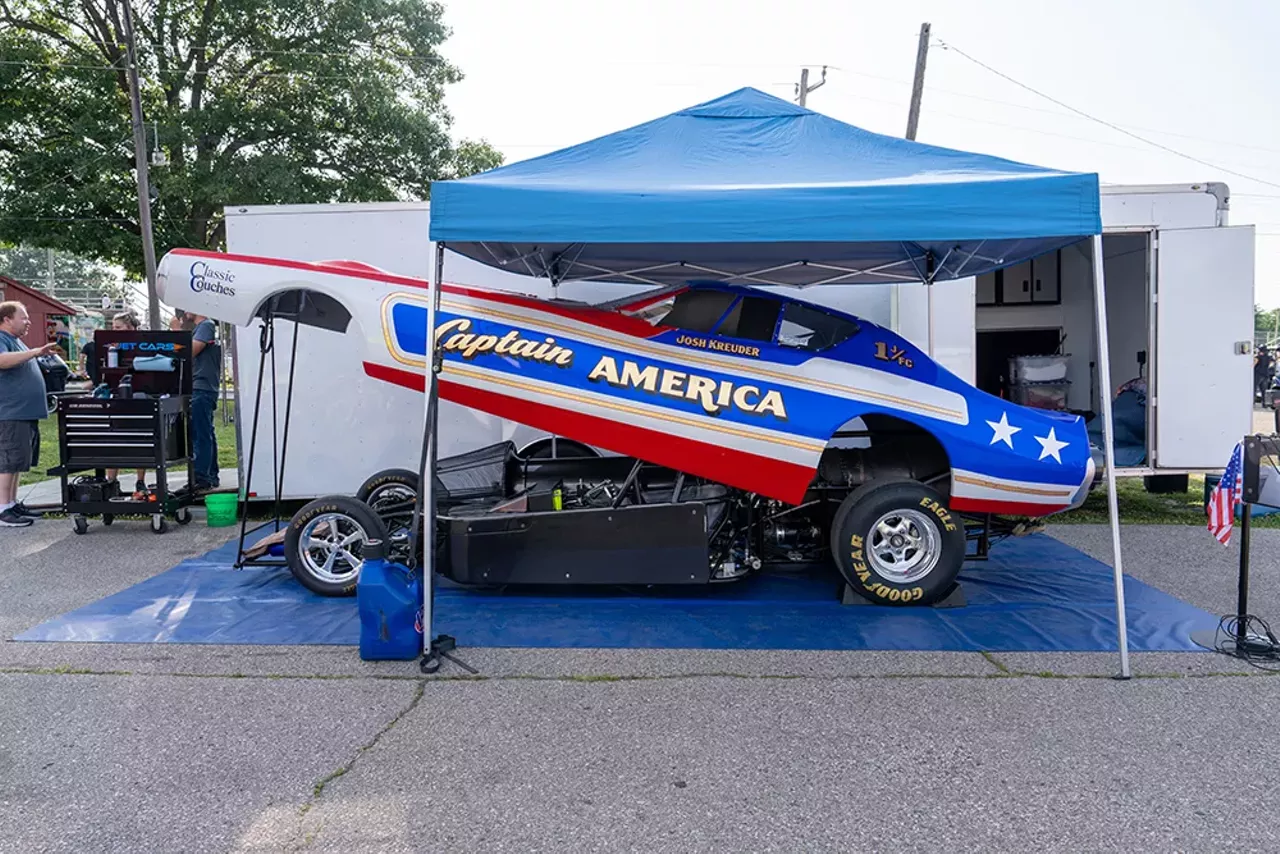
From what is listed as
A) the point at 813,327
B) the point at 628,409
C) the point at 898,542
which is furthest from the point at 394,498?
the point at 898,542

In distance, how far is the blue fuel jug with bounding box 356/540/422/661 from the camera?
4.51m

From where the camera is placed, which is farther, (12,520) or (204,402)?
(204,402)

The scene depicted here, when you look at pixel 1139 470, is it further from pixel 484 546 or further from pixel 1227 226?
pixel 484 546

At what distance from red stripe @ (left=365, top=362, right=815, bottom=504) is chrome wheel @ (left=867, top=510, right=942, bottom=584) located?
552 millimetres

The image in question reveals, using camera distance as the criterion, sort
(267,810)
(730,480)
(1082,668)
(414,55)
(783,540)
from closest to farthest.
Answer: (267,810)
(1082,668)
(730,480)
(783,540)
(414,55)

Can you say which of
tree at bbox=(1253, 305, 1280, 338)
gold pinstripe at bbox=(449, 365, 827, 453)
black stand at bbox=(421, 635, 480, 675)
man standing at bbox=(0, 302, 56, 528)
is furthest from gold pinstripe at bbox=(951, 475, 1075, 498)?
tree at bbox=(1253, 305, 1280, 338)

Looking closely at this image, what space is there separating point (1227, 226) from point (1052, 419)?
3752 mm

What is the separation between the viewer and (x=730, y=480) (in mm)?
5414

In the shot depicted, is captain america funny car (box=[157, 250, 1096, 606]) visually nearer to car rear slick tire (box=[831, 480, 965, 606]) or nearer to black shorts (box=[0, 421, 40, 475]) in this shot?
car rear slick tire (box=[831, 480, 965, 606])

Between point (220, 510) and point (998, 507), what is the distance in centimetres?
647

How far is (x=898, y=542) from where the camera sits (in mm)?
5508

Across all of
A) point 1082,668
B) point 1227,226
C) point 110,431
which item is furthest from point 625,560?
point 1227,226

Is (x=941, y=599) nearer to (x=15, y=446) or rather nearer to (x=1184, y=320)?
(x=1184, y=320)

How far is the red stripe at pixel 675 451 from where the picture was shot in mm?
5367
